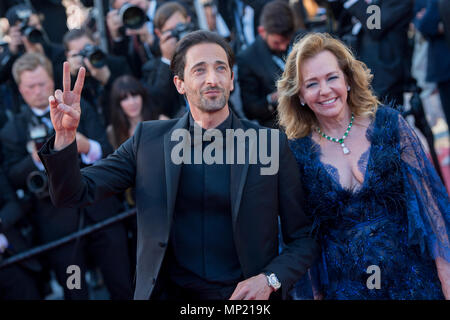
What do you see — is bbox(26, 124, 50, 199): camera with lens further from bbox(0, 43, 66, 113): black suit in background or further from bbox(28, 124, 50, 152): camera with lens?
bbox(0, 43, 66, 113): black suit in background

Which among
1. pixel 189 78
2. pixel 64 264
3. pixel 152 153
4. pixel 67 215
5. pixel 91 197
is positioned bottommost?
pixel 64 264

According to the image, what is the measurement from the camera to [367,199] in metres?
2.73

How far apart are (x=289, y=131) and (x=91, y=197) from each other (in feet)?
3.75

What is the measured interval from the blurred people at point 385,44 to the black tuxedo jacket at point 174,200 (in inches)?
77.6

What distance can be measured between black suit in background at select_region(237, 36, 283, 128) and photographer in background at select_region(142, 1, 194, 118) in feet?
1.53

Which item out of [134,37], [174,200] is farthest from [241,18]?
[174,200]

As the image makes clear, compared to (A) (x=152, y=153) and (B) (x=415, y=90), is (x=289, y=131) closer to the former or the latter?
(A) (x=152, y=153)

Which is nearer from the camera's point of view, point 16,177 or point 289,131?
point 289,131

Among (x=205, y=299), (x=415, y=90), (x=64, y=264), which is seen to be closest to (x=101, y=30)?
(x=64, y=264)

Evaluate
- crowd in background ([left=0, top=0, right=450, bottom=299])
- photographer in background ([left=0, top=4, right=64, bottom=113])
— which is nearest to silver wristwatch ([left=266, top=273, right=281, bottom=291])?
crowd in background ([left=0, top=0, right=450, bottom=299])

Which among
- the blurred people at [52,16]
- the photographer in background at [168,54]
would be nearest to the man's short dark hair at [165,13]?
the photographer in background at [168,54]

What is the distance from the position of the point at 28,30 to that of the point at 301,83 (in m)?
2.71

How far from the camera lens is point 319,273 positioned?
2.90 meters

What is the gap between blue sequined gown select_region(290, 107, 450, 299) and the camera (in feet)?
8.84
